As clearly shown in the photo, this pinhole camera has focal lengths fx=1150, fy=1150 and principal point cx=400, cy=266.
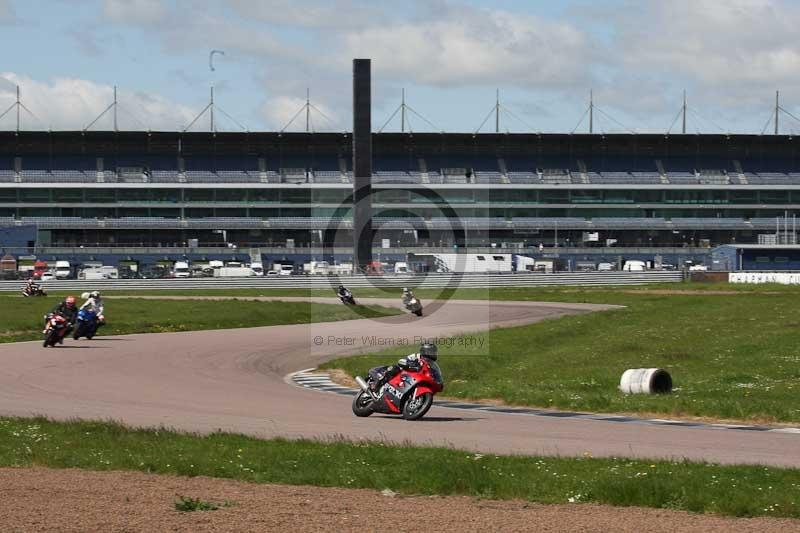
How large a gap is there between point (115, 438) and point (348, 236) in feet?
338

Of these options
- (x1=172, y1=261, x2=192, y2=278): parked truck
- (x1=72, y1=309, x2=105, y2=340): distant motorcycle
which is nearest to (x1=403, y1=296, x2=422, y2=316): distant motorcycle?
(x1=72, y1=309, x2=105, y2=340): distant motorcycle

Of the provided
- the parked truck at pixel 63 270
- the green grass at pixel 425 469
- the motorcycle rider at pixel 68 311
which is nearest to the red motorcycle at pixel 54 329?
the motorcycle rider at pixel 68 311

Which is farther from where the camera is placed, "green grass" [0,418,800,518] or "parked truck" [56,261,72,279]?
"parked truck" [56,261,72,279]

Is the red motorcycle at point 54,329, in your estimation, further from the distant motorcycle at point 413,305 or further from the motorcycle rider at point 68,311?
the distant motorcycle at point 413,305

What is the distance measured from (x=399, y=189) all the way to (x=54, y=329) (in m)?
91.1

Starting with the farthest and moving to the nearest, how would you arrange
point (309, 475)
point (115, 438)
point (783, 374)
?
point (783, 374) → point (115, 438) → point (309, 475)

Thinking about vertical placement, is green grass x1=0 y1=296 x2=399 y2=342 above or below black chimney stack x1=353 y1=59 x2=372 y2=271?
below

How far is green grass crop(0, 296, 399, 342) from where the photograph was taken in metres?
44.3

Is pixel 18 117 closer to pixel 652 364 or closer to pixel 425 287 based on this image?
pixel 425 287

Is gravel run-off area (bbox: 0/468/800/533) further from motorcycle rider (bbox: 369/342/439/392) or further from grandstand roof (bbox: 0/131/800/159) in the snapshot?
grandstand roof (bbox: 0/131/800/159)

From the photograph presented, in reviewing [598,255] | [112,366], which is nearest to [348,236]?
[598,255]

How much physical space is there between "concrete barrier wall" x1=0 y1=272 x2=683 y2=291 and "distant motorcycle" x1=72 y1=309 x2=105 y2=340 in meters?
39.3

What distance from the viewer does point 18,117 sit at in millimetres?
128875

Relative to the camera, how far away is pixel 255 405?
75.0 feet
